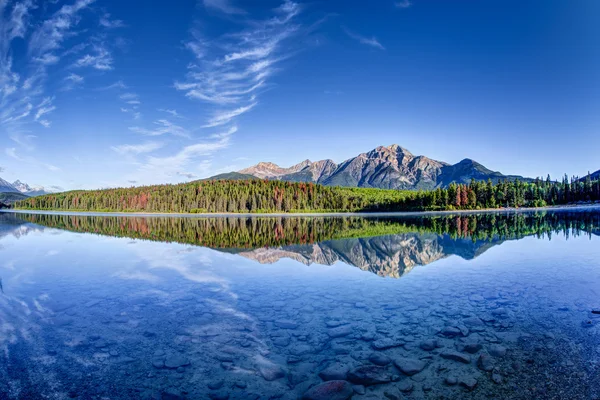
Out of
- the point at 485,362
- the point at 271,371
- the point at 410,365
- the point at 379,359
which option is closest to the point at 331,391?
the point at 271,371

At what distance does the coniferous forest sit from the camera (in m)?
125

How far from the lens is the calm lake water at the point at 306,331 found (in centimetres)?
720

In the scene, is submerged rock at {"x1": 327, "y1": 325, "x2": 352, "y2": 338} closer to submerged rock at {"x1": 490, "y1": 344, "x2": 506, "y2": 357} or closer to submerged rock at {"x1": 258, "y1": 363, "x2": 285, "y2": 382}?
submerged rock at {"x1": 258, "y1": 363, "x2": 285, "y2": 382}

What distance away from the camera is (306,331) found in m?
10.2

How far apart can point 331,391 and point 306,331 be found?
3295 millimetres

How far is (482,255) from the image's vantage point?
22859 millimetres

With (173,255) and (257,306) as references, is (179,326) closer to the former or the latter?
(257,306)

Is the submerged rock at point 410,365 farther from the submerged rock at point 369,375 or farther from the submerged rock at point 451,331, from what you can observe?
the submerged rock at point 451,331

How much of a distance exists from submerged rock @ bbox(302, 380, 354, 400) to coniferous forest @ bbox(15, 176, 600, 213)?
123 m

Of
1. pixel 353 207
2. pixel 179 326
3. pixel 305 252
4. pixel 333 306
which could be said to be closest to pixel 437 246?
pixel 305 252

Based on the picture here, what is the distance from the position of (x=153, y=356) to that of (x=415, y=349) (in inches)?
261

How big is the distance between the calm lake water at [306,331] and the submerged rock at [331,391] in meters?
0.03

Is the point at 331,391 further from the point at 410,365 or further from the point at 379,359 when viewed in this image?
the point at 410,365

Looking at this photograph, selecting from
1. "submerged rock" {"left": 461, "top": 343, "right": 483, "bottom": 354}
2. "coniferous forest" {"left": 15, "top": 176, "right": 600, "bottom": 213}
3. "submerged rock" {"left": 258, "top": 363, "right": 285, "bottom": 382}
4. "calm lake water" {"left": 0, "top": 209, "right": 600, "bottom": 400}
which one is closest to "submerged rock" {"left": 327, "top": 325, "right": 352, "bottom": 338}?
"calm lake water" {"left": 0, "top": 209, "right": 600, "bottom": 400}
